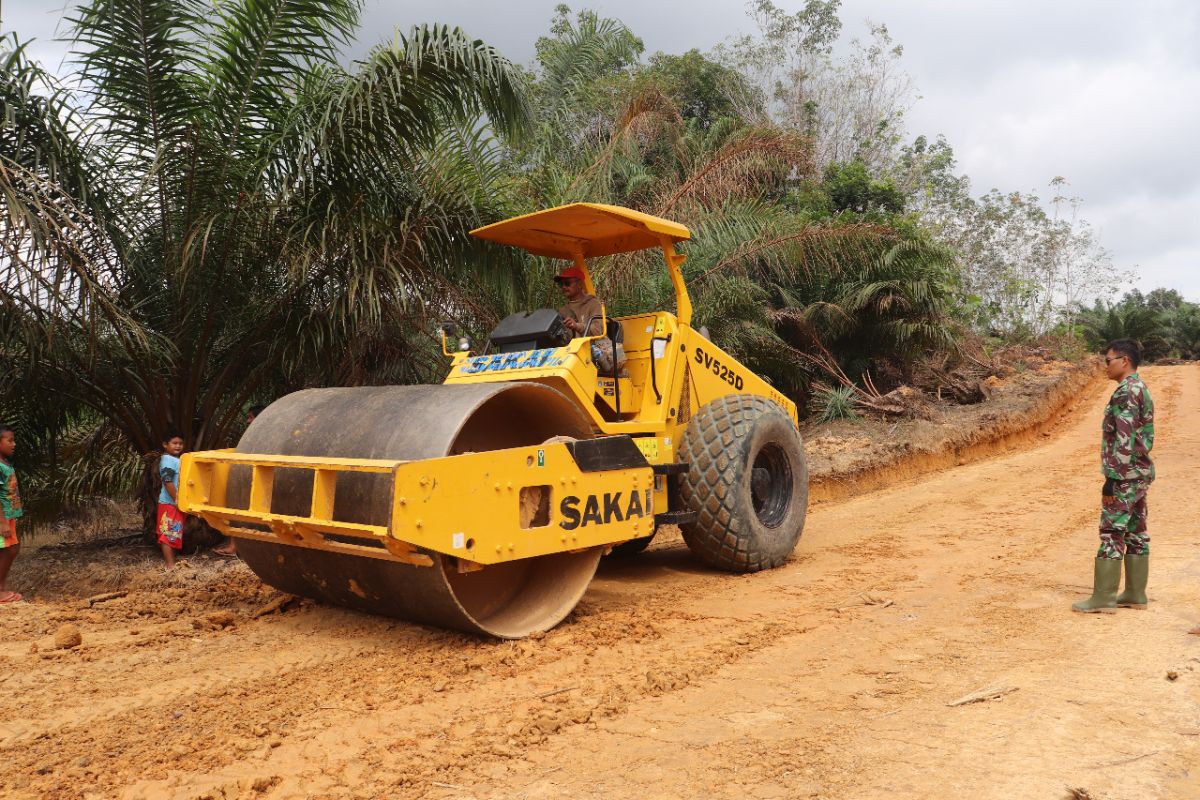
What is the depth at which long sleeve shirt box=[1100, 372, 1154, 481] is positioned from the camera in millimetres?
5195

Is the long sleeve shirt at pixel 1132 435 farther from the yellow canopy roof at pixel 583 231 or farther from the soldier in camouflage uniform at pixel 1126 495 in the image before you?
the yellow canopy roof at pixel 583 231

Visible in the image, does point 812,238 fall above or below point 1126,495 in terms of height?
above

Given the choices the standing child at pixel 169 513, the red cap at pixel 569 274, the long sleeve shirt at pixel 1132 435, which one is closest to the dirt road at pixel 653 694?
the long sleeve shirt at pixel 1132 435

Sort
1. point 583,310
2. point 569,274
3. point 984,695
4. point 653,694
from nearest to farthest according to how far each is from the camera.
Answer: point 984,695 < point 653,694 < point 583,310 < point 569,274

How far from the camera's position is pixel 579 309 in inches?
256

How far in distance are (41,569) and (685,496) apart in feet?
16.3

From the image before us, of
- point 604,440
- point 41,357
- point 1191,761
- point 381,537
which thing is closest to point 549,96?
point 41,357

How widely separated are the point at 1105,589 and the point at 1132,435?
86 cm

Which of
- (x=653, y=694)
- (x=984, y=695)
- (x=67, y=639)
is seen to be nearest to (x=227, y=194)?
(x=67, y=639)

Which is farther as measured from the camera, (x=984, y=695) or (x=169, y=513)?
(x=169, y=513)

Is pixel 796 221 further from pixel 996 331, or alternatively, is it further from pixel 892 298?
pixel 996 331

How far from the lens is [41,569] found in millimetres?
7223

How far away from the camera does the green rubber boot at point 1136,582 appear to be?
5145mm

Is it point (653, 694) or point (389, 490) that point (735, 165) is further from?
point (653, 694)
